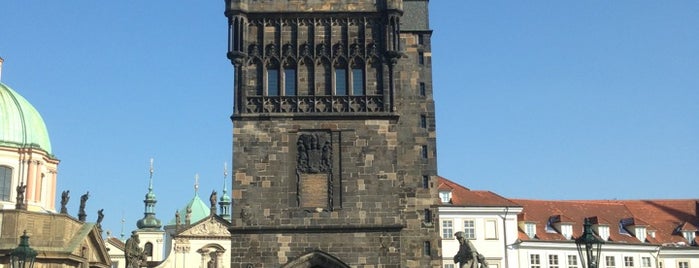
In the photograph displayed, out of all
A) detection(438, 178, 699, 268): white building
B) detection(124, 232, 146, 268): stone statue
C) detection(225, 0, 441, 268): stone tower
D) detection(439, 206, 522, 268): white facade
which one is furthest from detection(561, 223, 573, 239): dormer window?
detection(124, 232, 146, 268): stone statue

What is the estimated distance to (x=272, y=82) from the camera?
30.0 metres

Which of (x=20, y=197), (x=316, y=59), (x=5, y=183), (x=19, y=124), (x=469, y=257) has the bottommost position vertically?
(x=469, y=257)

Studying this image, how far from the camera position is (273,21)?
99.9ft

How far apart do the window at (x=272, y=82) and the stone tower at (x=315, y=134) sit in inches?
1.3

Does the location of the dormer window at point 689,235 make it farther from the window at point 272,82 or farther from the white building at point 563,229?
the window at point 272,82

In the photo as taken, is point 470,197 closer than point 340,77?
No

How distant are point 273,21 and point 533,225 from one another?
882 inches

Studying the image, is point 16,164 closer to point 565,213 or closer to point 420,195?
point 420,195

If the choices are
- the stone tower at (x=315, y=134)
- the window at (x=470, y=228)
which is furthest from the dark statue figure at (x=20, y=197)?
the window at (x=470, y=228)

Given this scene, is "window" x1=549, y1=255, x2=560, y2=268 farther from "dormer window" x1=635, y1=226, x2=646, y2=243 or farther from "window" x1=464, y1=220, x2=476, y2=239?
"dormer window" x1=635, y1=226, x2=646, y2=243

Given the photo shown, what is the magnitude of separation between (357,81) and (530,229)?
20.3m

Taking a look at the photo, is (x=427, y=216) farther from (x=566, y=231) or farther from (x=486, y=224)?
(x=566, y=231)

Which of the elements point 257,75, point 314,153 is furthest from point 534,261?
point 257,75

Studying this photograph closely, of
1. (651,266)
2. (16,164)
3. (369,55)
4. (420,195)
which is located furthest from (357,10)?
(651,266)
